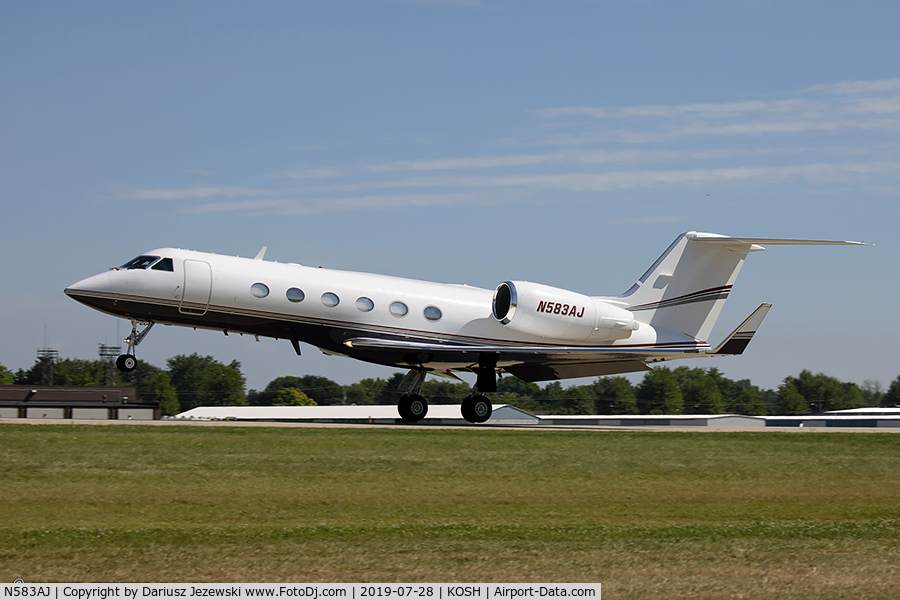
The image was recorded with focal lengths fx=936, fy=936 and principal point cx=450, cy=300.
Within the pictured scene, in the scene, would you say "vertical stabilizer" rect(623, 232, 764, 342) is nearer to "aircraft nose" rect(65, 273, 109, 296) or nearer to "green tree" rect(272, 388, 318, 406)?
"aircraft nose" rect(65, 273, 109, 296)

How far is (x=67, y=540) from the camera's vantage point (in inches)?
384

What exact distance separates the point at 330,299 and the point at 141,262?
17.0ft

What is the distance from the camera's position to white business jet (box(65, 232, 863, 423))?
2522 cm

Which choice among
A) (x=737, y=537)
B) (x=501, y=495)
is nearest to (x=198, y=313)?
(x=501, y=495)

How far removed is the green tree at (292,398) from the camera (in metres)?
91.1

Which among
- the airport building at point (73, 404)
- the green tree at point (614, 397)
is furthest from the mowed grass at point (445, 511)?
the green tree at point (614, 397)

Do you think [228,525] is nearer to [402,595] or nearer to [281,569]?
[281,569]

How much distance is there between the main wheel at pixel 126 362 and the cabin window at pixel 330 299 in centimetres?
541

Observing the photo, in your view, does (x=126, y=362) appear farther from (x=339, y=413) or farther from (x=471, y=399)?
(x=339, y=413)

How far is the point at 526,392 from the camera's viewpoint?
361 feet

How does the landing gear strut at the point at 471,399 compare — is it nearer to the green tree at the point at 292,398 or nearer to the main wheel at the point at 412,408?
the main wheel at the point at 412,408

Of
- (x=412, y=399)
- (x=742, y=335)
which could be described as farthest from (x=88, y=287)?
(x=742, y=335)

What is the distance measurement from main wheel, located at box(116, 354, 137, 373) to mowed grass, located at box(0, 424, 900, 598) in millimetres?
Answer: 4792

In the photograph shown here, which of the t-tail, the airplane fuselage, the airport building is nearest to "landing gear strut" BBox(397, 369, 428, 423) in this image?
the airplane fuselage
